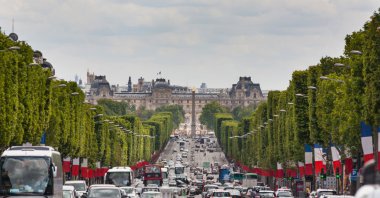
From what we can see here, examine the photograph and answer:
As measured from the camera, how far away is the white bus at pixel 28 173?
4144 cm

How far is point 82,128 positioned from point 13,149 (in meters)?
71.1

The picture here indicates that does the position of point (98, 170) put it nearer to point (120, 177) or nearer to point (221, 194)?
point (120, 177)

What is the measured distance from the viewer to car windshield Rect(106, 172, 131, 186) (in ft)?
275

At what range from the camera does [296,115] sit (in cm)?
10412

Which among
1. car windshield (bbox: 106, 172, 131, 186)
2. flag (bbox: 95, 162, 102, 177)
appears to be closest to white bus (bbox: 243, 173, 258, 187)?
flag (bbox: 95, 162, 102, 177)

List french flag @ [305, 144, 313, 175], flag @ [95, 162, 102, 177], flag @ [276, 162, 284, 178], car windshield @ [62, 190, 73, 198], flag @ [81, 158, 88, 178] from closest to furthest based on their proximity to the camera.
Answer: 1. car windshield @ [62, 190, 73, 198]
2. french flag @ [305, 144, 313, 175]
3. flag @ [81, 158, 88, 178]
4. flag @ [276, 162, 284, 178]
5. flag @ [95, 162, 102, 177]

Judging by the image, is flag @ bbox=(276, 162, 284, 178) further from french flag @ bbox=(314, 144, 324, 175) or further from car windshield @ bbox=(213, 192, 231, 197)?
car windshield @ bbox=(213, 192, 231, 197)

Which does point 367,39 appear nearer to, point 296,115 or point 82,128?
point 296,115

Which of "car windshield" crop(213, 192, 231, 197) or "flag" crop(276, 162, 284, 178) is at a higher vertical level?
"flag" crop(276, 162, 284, 178)

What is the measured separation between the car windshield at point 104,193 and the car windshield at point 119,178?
3358 cm

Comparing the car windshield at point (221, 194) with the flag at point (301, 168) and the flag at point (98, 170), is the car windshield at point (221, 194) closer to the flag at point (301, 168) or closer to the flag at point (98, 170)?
the flag at point (301, 168)

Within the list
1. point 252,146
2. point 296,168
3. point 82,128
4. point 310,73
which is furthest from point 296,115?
point 252,146

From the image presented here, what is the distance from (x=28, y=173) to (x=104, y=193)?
27.2 feet

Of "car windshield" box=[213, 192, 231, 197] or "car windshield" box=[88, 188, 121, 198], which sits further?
"car windshield" box=[213, 192, 231, 197]
